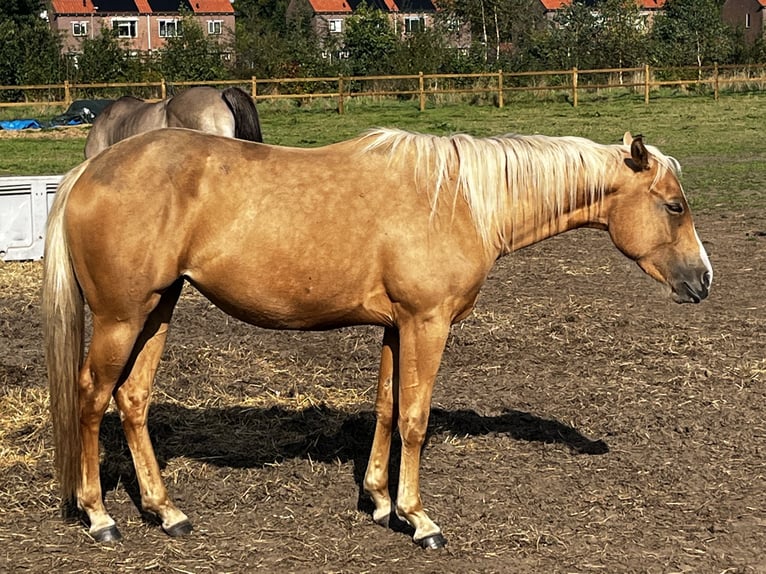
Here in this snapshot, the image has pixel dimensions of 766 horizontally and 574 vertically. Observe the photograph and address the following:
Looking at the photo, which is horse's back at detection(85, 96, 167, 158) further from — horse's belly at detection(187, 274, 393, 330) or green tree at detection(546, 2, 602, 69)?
green tree at detection(546, 2, 602, 69)

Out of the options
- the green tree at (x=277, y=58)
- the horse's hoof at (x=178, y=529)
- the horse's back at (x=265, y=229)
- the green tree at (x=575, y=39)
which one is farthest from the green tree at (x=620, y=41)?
the horse's hoof at (x=178, y=529)

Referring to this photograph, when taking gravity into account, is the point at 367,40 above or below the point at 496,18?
below

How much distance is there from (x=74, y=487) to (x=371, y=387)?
2284 millimetres

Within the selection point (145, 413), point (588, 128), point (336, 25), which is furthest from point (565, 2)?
point (145, 413)

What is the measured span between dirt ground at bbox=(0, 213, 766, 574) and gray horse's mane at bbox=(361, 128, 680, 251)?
127 centimetres

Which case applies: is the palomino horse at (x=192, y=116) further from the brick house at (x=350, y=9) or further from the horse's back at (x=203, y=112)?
the brick house at (x=350, y=9)

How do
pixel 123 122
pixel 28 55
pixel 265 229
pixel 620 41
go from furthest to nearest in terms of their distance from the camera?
1. pixel 620 41
2. pixel 28 55
3. pixel 123 122
4. pixel 265 229

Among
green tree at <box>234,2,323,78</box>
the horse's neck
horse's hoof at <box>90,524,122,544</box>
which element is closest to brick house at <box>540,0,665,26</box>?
green tree at <box>234,2,323,78</box>

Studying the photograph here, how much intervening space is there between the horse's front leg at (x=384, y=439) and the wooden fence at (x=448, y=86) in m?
23.1

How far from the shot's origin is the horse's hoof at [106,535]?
4.14 m

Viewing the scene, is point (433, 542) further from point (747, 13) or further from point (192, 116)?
point (747, 13)

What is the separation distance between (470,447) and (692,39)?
38.0 metres

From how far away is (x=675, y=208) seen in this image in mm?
4230

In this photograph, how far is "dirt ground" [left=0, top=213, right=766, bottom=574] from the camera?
4.06m
